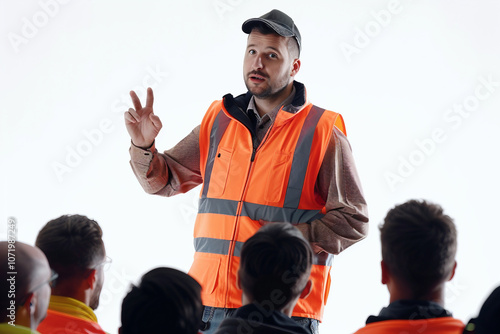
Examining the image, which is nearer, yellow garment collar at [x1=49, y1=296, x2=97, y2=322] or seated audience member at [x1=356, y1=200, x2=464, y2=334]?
seated audience member at [x1=356, y1=200, x2=464, y2=334]

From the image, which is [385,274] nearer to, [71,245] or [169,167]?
[71,245]

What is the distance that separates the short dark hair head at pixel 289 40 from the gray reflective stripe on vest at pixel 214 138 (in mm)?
337

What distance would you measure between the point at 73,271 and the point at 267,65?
3.39ft

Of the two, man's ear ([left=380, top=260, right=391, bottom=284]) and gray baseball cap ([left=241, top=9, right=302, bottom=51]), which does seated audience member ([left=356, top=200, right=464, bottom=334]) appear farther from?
gray baseball cap ([left=241, top=9, right=302, bottom=51])

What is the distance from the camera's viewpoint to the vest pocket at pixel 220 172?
2.23 meters

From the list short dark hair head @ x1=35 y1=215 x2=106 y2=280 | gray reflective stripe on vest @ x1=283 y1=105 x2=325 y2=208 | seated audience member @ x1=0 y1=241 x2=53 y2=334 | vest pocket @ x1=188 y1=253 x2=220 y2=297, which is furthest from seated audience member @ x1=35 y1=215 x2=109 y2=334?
gray reflective stripe on vest @ x1=283 y1=105 x2=325 y2=208

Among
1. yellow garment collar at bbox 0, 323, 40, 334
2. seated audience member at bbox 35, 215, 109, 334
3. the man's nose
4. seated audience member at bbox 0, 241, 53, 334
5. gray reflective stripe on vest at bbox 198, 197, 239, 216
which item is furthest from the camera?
the man's nose

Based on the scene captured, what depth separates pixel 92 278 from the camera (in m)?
1.72

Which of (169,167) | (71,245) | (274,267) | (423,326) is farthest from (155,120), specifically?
(423,326)

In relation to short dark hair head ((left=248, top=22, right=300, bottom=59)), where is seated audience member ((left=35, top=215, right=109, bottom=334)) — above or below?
below

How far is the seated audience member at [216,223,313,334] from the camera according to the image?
1.45m

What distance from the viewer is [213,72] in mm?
3596

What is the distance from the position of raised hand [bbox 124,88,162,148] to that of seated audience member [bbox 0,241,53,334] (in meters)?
0.88

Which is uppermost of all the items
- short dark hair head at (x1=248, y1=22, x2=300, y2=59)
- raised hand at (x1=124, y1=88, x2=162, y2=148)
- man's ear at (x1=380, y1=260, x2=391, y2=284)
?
short dark hair head at (x1=248, y1=22, x2=300, y2=59)
